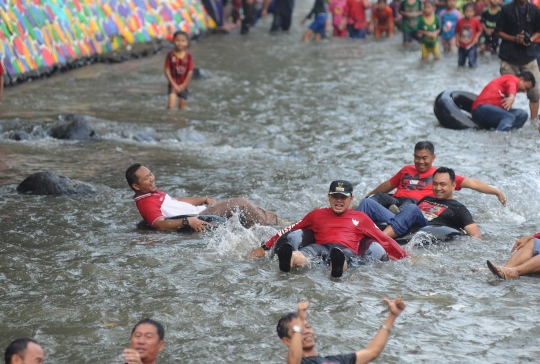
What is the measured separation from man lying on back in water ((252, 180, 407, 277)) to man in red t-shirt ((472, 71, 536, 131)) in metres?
6.09

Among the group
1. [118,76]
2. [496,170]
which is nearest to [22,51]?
[118,76]

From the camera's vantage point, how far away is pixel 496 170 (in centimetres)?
1162

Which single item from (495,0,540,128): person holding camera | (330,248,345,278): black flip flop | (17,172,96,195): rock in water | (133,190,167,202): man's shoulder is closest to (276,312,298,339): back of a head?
(330,248,345,278): black flip flop

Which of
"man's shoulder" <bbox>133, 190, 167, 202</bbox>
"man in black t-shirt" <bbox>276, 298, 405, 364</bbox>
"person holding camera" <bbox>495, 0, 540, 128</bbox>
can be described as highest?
"person holding camera" <bbox>495, 0, 540, 128</bbox>

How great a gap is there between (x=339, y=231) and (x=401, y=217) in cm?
98

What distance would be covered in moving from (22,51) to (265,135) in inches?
246

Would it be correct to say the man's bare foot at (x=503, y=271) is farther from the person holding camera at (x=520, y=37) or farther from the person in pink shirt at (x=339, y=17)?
the person in pink shirt at (x=339, y=17)

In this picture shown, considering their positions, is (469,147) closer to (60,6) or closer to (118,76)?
(118,76)

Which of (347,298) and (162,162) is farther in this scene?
(162,162)

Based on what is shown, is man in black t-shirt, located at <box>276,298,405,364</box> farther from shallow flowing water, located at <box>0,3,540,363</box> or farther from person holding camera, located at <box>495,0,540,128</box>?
person holding camera, located at <box>495,0,540,128</box>

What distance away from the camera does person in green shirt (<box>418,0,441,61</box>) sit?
2122 centimetres

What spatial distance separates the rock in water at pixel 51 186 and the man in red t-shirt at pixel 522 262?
4.98 meters

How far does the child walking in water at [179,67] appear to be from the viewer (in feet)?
46.5

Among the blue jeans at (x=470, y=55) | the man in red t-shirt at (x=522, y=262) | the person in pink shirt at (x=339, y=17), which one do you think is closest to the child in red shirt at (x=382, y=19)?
the person in pink shirt at (x=339, y=17)
